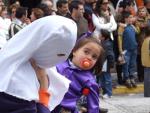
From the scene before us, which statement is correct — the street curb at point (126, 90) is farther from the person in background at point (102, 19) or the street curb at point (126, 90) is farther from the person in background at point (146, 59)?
the person in background at point (102, 19)

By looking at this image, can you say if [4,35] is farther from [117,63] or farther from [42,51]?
[42,51]

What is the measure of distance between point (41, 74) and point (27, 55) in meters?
0.21

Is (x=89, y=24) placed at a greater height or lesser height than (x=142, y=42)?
greater

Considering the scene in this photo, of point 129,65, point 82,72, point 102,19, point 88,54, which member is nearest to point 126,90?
point 129,65

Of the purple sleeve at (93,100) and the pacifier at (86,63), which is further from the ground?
the pacifier at (86,63)

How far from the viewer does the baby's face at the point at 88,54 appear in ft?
12.1

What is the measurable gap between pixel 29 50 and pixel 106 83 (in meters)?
6.90

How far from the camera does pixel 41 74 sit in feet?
9.09

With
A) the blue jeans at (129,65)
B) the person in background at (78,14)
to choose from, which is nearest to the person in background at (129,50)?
the blue jeans at (129,65)

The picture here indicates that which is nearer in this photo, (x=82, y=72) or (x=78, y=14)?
(x=82, y=72)

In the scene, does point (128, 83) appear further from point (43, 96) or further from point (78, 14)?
point (43, 96)

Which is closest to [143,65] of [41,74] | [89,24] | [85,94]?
[89,24]

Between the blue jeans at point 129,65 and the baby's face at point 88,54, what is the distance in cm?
654

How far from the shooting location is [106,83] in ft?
30.9
